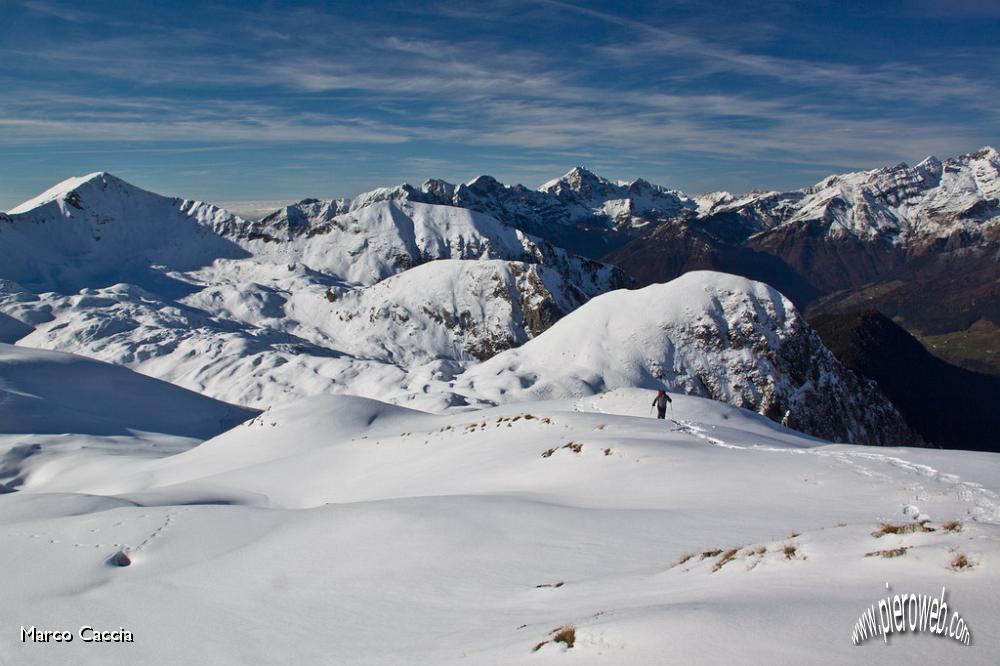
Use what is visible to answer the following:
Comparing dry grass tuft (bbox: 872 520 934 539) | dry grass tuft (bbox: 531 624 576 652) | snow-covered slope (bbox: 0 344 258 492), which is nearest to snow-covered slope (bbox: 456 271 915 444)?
snow-covered slope (bbox: 0 344 258 492)

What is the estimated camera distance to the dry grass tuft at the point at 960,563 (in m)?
7.30

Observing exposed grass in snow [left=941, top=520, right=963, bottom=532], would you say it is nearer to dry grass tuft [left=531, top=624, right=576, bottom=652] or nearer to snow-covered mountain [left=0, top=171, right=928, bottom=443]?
dry grass tuft [left=531, top=624, right=576, bottom=652]

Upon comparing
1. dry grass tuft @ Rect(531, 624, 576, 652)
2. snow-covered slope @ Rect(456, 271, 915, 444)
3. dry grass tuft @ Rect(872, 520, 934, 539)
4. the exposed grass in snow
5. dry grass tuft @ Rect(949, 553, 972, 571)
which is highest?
dry grass tuft @ Rect(949, 553, 972, 571)

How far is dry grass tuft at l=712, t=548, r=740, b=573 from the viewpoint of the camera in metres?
9.30

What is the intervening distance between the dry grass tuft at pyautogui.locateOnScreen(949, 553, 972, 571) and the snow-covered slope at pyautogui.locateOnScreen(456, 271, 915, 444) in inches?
2435

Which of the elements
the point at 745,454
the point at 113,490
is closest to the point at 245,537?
the point at 745,454

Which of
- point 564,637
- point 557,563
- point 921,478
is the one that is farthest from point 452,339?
point 564,637

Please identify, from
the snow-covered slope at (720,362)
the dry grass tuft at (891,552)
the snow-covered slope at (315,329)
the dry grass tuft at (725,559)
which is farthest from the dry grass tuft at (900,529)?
the snow-covered slope at (315,329)

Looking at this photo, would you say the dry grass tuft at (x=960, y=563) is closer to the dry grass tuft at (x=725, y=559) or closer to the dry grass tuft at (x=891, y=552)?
the dry grass tuft at (x=891, y=552)

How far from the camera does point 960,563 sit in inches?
290

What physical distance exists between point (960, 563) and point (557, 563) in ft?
20.6

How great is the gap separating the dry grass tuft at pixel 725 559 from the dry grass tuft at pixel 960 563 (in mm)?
2872

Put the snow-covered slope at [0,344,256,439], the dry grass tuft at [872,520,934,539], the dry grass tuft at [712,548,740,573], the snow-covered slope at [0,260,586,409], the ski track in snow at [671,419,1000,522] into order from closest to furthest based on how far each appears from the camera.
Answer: the dry grass tuft at [872,520,934,539] → the dry grass tuft at [712,548,740,573] → the ski track in snow at [671,419,1000,522] → the snow-covered slope at [0,344,256,439] → the snow-covered slope at [0,260,586,409]

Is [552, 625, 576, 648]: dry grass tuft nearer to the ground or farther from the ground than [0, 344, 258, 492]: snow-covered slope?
farther from the ground
